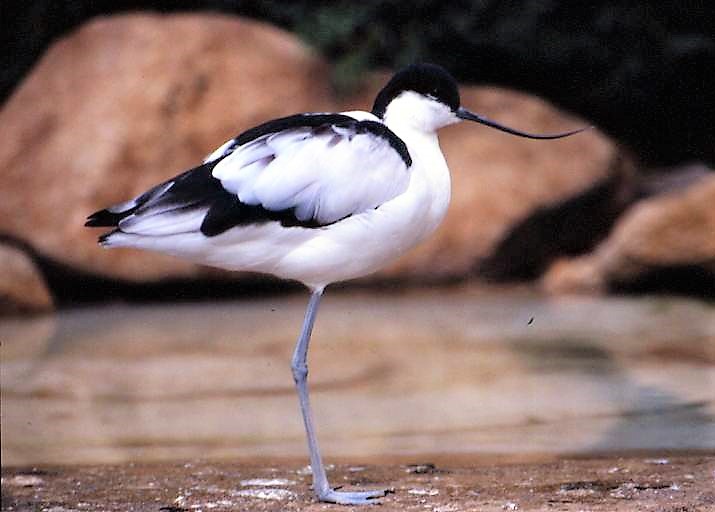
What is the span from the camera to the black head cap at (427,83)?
3.45m

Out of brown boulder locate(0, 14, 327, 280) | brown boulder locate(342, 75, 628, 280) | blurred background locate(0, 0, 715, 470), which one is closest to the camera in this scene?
blurred background locate(0, 0, 715, 470)

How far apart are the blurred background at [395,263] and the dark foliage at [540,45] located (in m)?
0.02

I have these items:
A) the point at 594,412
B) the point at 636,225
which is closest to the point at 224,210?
the point at 594,412

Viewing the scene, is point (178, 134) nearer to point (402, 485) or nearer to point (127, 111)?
point (127, 111)

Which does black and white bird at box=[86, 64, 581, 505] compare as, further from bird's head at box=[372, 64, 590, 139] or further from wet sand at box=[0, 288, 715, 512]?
wet sand at box=[0, 288, 715, 512]

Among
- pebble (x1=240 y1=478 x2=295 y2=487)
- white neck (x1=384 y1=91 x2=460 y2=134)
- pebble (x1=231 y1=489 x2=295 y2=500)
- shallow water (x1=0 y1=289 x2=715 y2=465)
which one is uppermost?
white neck (x1=384 y1=91 x2=460 y2=134)

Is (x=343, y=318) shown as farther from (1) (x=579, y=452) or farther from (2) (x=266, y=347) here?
(1) (x=579, y=452)

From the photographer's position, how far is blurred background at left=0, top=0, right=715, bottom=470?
15.2 ft

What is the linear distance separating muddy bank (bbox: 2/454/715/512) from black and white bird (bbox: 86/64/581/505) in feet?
0.64

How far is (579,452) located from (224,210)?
1.51 metres

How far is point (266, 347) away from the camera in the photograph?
554 cm

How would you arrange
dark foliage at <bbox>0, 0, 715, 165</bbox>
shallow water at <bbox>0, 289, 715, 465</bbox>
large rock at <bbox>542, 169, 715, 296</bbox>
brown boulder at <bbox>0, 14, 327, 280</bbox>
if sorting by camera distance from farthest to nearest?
dark foliage at <bbox>0, 0, 715, 165</bbox>
brown boulder at <bbox>0, 14, 327, 280</bbox>
large rock at <bbox>542, 169, 715, 296</bbox>
shallow water at <bbox>0, 289, 715, 465</bbox>

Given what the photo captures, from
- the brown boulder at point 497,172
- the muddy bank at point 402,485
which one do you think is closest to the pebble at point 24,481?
the muddy bank at point 402,485

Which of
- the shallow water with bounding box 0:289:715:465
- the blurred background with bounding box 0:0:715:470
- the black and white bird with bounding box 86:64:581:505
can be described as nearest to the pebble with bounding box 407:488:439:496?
the black and white bird with bounding box 86:64:581:505
